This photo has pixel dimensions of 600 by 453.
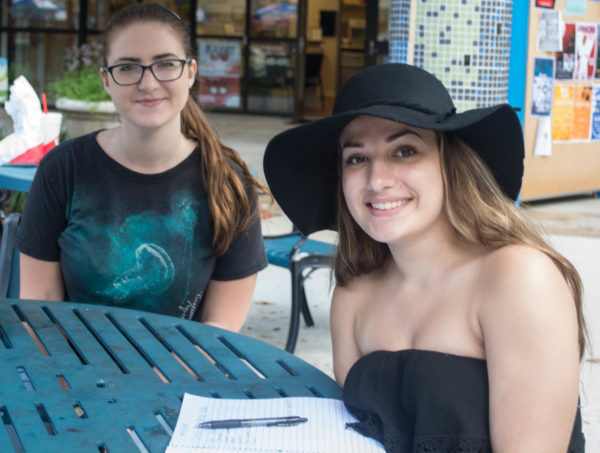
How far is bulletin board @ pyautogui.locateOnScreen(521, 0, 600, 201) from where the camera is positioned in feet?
22.7

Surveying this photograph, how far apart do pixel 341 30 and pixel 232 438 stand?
48.9ft

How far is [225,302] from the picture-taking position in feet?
8.34

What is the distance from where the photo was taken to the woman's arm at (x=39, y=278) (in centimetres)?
245

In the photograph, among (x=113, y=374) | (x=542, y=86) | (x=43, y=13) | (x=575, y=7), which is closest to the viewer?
(x=113, y=374)

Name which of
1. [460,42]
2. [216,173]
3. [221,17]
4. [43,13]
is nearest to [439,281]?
[216,173]

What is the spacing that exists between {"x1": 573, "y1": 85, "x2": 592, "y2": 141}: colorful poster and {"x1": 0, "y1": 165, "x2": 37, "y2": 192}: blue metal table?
548 centimetres

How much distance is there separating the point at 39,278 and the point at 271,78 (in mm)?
11847

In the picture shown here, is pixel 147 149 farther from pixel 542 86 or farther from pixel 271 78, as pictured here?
pixel 271 78

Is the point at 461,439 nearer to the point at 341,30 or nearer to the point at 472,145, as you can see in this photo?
the point at 472,145

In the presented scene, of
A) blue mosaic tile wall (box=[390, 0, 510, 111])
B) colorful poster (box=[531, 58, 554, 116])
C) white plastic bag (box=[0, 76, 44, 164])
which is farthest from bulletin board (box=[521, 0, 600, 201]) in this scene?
white plastic bag (box=[0, 76, 44, 164])

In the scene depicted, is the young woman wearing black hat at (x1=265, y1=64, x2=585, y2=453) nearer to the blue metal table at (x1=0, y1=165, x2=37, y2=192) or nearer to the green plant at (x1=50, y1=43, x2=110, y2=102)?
the blue metal table at (x1=0, y1=165, x2=37, y2=192)

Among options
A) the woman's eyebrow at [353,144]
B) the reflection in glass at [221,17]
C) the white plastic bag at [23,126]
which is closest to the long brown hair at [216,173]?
the woman's eyebrow at [353,144]

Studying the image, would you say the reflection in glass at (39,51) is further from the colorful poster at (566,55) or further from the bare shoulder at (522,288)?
the bare shoulder at (522,288)

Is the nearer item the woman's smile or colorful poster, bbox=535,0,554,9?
the woman's smile
